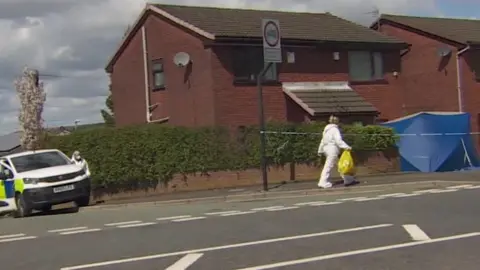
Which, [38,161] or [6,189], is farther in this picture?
[38,161]

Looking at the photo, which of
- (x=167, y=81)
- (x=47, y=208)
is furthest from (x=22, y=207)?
(x=167, y=81)

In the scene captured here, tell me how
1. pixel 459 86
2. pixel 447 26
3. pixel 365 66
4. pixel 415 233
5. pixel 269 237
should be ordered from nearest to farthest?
pixel 415 233, pixel 269 237, pixel 365 66, pixel 459 86, pixel 447 26

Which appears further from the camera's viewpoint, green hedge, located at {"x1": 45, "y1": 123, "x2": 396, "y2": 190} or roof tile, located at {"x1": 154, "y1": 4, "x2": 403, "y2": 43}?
roof tile, located at {"x1": 154, "y1": 4, "x2": 403, "y2": 43}

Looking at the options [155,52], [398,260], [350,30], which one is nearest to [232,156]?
[155,52]

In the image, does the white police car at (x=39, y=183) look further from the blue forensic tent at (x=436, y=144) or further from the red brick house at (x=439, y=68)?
the red brick house at (x=439, y=68)

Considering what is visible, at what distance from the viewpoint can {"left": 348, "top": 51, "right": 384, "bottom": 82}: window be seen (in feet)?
107

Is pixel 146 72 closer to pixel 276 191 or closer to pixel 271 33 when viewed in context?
pixel 271 33

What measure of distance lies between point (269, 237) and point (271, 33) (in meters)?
9.40

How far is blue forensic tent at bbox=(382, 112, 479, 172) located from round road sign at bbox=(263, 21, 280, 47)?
8.13 meters

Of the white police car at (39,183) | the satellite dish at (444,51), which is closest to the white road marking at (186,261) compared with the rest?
the white police car at (39,183)

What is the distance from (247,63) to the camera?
29750 millimetres

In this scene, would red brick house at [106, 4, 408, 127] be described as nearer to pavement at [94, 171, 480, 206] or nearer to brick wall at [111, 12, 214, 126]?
brick wall at [111, 12, 214, 126]

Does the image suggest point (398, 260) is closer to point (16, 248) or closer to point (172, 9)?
point (16, 248)

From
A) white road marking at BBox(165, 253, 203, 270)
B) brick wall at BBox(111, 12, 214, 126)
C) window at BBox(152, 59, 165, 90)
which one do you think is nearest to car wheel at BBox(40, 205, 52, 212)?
brick wall at BBox(111, 12, 214, 126)
